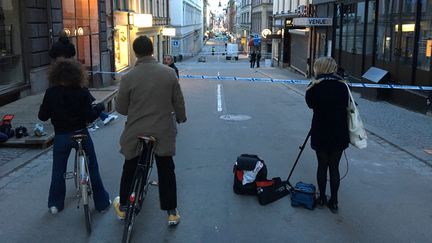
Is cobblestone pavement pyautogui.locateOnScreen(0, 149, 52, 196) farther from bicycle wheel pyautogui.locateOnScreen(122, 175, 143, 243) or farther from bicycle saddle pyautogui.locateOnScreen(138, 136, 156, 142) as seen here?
bicycle saddle pyautogui.locateOnScreen(138, 136, 156, 142)

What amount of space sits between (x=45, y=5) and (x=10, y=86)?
10.2 feet

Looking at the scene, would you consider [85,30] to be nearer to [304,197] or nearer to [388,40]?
[388,40]

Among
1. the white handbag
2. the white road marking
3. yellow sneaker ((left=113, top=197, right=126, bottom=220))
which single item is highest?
the white handbag

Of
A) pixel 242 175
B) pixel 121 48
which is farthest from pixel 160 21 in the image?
pixel 242 175

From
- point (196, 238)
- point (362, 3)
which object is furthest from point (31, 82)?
point (362, 3)

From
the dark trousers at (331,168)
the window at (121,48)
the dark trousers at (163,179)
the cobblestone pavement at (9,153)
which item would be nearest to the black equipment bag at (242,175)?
the dark trousers at (331,168)

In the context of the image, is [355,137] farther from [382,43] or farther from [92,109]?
[382,43]

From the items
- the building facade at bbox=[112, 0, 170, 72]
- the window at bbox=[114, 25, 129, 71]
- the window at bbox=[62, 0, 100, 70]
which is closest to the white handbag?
the window at bbox=[62, 0, 100, 70]

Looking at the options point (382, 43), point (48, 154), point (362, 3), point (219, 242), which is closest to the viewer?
point (219, 242)

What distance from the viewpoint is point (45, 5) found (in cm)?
1477

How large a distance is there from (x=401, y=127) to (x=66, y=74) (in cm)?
809

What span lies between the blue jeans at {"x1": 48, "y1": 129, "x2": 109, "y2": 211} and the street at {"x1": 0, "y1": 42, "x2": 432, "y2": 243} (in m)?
0.15

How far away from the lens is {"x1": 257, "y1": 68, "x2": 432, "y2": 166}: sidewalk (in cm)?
880

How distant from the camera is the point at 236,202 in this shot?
19.2 ft
